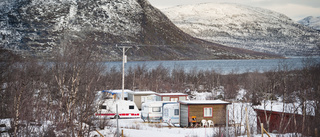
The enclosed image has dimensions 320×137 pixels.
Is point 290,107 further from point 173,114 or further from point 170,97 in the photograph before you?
point 170,97

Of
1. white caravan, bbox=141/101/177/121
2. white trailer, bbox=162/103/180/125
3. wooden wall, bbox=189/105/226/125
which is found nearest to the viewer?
wooden wall, bbox=189/105/226/125

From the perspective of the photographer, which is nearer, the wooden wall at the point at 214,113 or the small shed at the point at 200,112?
the small shed at the point at 200,112

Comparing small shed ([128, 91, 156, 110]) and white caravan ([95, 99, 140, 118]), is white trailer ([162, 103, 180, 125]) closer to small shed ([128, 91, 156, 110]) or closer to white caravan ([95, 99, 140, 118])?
white caravan ([95, 99, 140, 118])

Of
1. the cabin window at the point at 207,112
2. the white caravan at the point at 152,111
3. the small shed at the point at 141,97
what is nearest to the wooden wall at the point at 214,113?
the cabin window at the point at 207,112

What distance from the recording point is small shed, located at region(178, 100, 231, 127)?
28.7 meters

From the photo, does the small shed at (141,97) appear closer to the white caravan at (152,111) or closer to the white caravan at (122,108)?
the white caravan at (122,108)

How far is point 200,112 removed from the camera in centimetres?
2905

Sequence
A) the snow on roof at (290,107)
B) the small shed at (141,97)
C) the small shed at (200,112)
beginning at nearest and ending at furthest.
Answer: the snow on roof at (290,107)
the small shed at (200,112)
the small shed at (141,97)

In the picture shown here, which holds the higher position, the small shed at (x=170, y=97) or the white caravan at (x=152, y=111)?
the small shed at (x=170, y=97)

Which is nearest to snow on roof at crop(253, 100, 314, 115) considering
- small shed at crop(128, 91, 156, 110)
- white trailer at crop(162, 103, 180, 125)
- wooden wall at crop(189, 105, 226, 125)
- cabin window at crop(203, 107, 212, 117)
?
wooden wall at crop(189, 105, 226, 125)

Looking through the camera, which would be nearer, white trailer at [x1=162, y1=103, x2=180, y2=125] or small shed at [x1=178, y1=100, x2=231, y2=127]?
small shed at [x1=178, y1=100, x2=231, y2=127]

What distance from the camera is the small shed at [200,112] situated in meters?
28.7

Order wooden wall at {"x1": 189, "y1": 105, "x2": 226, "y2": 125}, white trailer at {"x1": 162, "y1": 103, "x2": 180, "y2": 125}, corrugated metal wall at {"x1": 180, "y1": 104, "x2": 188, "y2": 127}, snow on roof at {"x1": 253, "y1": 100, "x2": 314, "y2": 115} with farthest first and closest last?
1. white trailer at {"x1": 162, "y1": 103, "x2": 180, "y2": 125}
2. corrugated metal wall at {"x1": 180, "y1": 104, "x2": 188, "y2": 127}
3. wooden wall at {"x1": 189, "y1": 105, "x2": 226, "y2": 125}
4. snow on roof at {"x1": 253, "y1": 100, "x2": 314, "y2": 115}

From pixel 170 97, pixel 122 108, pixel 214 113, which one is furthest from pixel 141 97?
pixel 214 113
